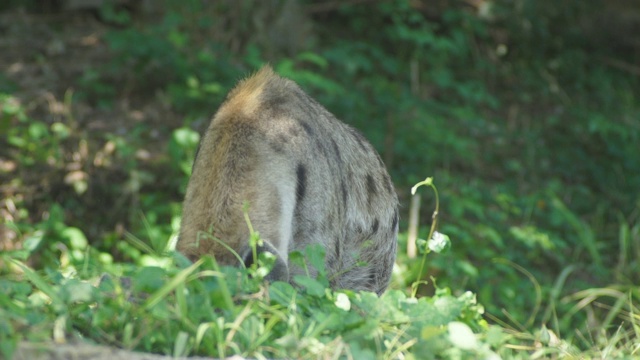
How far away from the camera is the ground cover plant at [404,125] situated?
7.86m

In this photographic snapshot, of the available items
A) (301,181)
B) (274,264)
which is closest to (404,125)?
(301,181)

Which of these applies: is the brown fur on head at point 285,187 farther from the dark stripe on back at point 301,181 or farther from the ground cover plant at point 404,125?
the ground cover plant at point 404,125

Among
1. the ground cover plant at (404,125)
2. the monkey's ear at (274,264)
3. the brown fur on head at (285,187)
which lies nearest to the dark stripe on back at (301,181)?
the brown fur on head at (285,187)

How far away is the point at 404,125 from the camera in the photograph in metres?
9.88

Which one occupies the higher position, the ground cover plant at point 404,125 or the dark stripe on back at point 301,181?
the dark stripe on back at point 301,181

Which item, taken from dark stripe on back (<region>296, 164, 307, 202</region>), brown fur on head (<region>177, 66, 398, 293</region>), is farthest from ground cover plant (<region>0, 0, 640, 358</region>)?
dark stripe on back (<region>296, 164, 307, 202</region>)

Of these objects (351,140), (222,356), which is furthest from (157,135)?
(222,356)

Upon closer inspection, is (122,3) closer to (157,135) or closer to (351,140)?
(157,135)

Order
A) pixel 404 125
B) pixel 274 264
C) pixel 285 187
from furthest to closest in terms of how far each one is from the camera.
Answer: pixel 404 125, pixel 285 187, pixel 274 264

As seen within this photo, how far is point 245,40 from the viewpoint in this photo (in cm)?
986

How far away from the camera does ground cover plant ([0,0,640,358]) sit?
7863 mm

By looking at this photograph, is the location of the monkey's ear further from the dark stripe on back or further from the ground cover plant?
the ground cover plant

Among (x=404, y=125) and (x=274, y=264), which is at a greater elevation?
(x=274, y=264)

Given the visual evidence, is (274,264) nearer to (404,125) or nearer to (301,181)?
(301,181)
